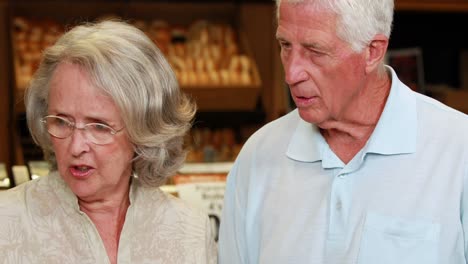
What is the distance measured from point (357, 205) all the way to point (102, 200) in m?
0.63

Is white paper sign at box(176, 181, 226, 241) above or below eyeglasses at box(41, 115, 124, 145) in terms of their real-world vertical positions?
below

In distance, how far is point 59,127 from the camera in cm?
198

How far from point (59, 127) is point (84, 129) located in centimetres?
7

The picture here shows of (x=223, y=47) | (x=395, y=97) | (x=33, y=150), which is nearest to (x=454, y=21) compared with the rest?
(x=223, y=47)

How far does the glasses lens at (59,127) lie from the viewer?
197 cm

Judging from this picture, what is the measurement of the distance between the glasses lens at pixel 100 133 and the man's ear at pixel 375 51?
0.62 metres

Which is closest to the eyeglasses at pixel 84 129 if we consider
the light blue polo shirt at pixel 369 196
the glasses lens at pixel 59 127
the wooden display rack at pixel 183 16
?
the glasses lens at pixel 59 127

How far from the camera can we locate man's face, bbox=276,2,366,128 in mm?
1846

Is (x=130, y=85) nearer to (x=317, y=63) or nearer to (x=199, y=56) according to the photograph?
(x=317, y=63)

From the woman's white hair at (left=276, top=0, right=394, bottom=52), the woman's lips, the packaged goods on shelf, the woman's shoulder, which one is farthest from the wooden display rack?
the woman's white hair at (left=276, top=0, right=394, bottom=52)

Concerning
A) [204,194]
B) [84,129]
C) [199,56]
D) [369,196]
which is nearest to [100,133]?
[84,129]

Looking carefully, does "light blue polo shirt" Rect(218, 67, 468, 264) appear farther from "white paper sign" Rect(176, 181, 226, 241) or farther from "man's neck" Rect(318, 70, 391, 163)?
"white paper sign" Rect(176, 181, 226, 241)

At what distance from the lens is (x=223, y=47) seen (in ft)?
15.7

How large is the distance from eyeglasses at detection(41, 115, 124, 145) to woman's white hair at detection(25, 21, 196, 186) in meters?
0.06
